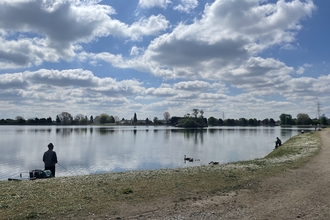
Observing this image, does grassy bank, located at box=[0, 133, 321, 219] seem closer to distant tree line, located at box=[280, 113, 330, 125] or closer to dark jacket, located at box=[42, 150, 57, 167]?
dark jacket, located at box=[42, 150, 57, 167]

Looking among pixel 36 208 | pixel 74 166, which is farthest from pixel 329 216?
pixel 74 166

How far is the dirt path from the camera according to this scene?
314 inches

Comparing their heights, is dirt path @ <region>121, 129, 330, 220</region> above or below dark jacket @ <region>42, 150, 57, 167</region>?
below

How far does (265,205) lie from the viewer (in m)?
8.99

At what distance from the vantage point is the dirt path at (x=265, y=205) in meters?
7.98

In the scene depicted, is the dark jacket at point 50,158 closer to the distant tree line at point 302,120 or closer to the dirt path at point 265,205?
the dirt path at point 265,205

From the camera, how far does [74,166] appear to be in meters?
26.7

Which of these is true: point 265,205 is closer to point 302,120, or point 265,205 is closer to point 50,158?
point 50,158

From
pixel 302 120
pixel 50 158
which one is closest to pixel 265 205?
pixel 50 158

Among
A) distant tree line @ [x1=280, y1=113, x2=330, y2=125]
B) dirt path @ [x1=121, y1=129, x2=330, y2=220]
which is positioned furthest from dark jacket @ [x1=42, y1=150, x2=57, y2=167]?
distant tree line @ [x1=280, y1=113, x2=330, y2=125]

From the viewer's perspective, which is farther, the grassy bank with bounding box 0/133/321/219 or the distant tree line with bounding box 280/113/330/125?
the distant tree line with bounding box 280/113/330/125

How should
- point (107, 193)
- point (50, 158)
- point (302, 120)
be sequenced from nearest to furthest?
point (107, 193) < point (50, 158) < point (302, 120)

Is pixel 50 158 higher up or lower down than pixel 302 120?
lower down

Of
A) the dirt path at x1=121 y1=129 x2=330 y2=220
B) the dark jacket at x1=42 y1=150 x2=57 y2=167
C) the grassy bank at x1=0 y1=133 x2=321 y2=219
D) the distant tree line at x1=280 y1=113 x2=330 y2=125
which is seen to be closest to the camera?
the dirt path at x1=121 y1=129 x2=330 y2=220
